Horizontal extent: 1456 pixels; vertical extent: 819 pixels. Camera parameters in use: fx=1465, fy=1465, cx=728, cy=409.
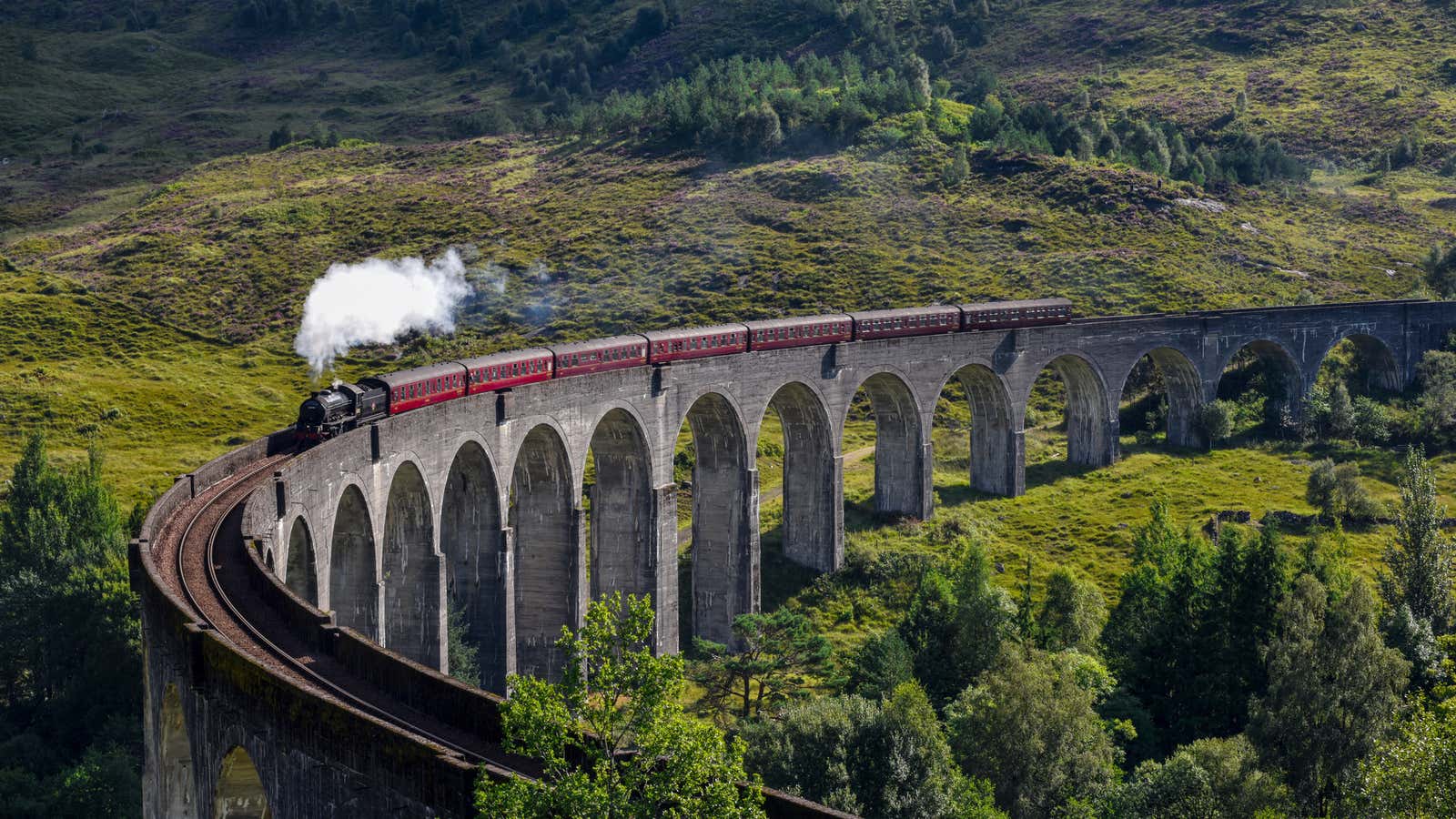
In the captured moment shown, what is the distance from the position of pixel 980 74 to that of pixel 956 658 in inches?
4355

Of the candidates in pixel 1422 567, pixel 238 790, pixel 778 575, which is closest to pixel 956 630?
pixel 778 575

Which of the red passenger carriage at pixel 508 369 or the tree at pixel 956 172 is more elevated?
the tree at pixel 956 172

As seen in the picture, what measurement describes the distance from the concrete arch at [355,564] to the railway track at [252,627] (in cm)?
460

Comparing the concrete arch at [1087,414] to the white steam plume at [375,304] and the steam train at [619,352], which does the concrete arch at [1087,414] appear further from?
the white steam plume at [375,304]

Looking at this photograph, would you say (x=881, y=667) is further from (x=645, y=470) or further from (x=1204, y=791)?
(x=1204, y=791)

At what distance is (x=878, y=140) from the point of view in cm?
12862

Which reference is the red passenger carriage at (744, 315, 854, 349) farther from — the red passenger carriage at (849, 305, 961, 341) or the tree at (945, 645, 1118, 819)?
the tree at (945, 645, 1118, 819)

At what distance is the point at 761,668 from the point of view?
55625 millimetres

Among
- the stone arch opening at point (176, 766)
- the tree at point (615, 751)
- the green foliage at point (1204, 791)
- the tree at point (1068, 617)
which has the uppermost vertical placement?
the tree at point (615, 751)

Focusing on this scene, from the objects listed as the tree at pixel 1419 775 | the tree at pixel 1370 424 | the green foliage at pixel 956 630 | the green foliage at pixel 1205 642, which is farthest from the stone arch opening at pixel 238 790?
the tree at pixel 1370 424

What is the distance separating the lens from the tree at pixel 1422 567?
57594 millimetres

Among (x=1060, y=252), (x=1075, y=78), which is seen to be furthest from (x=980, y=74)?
(x=1060, y=252)

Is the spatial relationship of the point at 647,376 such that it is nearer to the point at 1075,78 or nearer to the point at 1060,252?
the point at 1060,252

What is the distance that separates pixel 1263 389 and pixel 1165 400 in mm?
6064
